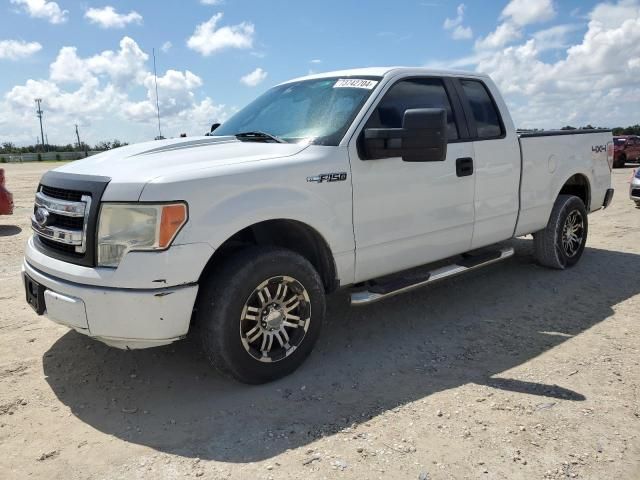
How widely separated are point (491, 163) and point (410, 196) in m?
1.12

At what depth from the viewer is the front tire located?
3.21m

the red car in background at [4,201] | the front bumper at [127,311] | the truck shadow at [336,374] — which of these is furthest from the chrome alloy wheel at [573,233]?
the red car in background at [4,201]

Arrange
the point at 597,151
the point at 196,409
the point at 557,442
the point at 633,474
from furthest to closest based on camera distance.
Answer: the point at 597,151 < the point at 196,409 < the point at 557,442 < the point at 633,474

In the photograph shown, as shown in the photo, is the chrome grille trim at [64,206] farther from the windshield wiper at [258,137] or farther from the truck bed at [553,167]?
the truck bed at [553,167]

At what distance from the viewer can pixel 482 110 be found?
4945mm

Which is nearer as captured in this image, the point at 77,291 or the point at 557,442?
the point at 557,442

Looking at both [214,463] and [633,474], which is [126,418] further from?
[633,474]

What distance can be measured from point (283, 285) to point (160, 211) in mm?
921

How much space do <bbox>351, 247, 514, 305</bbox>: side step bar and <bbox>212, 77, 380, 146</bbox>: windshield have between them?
109 centimetres

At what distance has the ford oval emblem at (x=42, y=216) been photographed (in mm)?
3416

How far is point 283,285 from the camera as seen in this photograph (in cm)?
347

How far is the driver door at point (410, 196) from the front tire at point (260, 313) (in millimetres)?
554

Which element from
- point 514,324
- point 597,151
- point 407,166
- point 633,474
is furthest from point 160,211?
point 597,151

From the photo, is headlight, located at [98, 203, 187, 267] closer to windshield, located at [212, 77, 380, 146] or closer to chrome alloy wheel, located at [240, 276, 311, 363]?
chrome alloy wheel, located at [240, 276, 311, 363]
